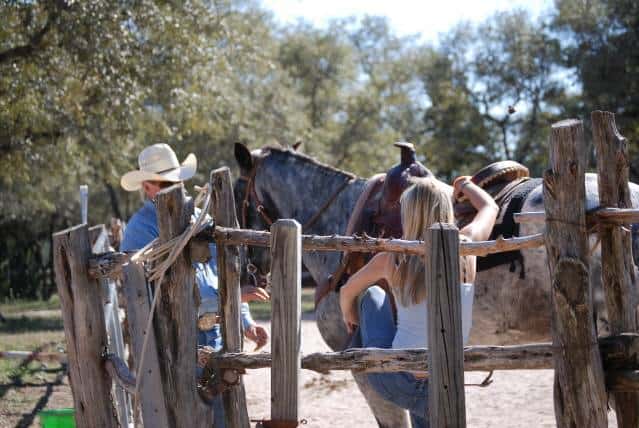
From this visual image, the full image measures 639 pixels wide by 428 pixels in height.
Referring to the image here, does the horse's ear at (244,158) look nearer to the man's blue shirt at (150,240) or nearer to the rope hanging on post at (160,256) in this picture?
the man's blue shirt at (150,240)

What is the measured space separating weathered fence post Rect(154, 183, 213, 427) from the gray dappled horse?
4.86ft

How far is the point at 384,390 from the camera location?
3660mm

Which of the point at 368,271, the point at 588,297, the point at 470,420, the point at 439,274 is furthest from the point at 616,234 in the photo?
the point at 470,420

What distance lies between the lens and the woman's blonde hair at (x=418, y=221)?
347 cm

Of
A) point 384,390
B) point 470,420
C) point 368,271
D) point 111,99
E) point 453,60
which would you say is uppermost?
point 453,60

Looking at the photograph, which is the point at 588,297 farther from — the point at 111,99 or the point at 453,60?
the point at 453,60

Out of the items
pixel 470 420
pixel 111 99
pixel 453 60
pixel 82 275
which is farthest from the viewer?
pixel 453 60

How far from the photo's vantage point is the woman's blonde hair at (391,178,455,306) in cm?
347

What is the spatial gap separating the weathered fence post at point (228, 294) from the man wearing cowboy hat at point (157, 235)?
678mm

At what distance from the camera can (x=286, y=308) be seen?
2826mm

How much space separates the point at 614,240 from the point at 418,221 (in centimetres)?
80

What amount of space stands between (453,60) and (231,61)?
13.2 metres

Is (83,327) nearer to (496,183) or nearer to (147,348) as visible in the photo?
(147,348)

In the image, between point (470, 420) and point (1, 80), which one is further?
point (1, 80)
